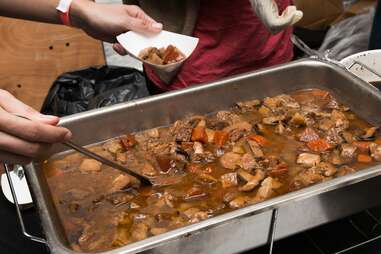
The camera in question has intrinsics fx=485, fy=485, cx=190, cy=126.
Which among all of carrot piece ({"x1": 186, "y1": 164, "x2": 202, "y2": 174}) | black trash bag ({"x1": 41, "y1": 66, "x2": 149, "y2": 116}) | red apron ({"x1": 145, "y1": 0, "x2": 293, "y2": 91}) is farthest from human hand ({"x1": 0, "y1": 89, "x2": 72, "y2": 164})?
black trash bag ({"x1": 41, "y1": 66, "x2": 149, "y2": 116})

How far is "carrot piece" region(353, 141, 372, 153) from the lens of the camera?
1361mm

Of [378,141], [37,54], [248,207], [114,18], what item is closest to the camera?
[248,207]

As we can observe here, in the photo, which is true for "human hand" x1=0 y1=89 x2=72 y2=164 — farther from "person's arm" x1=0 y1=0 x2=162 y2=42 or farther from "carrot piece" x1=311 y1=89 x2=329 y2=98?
"carrot piece" x1=311 y1=89 x2=329 y2=98

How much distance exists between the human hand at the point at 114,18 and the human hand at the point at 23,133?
64 centimetres

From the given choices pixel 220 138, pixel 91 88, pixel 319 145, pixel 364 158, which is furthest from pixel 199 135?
pixel 91 88

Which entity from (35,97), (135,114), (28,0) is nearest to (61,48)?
(35,97)

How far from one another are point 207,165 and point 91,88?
986 millimetres

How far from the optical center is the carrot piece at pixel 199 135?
1.39 m

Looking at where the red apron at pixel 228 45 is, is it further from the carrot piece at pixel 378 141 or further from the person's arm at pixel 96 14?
the carrot piece at pixel 378 141

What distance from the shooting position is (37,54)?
251 centimetres

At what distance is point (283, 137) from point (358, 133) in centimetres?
22

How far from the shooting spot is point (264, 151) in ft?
4.52

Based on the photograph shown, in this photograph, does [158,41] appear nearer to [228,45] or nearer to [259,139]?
[228,45]

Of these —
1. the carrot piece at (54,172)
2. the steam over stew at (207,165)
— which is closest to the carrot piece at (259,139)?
the steam over stew at (207,165)
